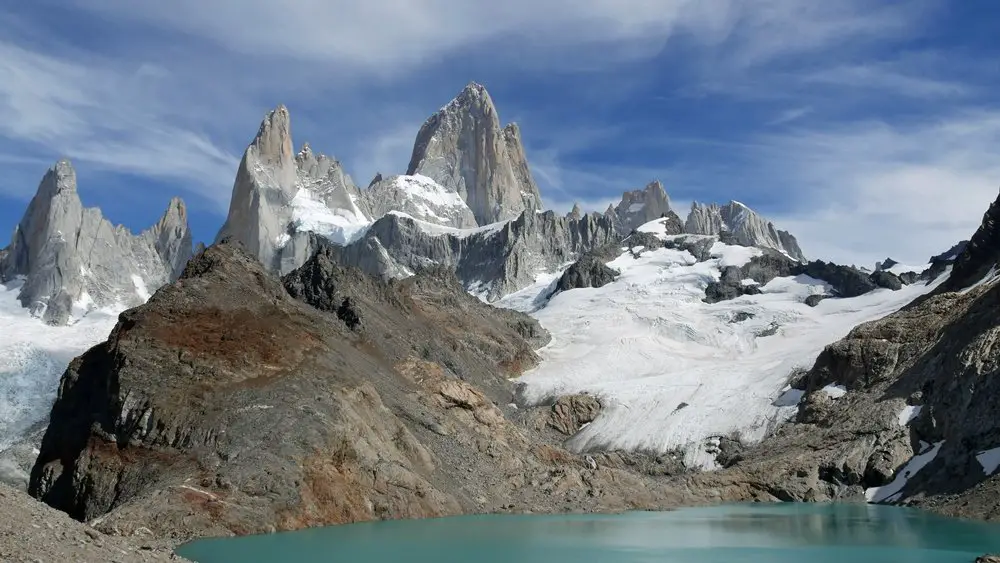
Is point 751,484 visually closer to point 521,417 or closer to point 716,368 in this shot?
point 521,417

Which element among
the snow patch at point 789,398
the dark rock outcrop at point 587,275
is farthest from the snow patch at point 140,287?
the snow patch at point 789,398

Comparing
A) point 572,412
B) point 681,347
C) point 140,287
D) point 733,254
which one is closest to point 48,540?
point 572,412

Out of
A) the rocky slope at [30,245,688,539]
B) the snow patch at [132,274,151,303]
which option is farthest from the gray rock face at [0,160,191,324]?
the rocky slope at [30,245,688,539]

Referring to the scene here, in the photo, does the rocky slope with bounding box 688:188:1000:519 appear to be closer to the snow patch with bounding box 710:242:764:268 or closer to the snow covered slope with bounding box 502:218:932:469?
the snow covered slope with bounding box 502:218:932:469

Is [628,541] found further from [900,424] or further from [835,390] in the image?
[835,390]

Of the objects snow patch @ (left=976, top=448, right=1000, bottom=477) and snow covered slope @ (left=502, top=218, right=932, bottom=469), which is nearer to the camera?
snow patch @ (left=976, top=448, right=1000, bottom=477)

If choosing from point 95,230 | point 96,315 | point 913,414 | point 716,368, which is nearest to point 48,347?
point 96,315
